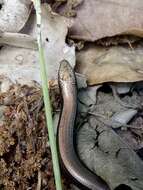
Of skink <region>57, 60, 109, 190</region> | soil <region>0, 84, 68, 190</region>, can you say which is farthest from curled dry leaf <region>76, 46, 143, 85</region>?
soil <region>0, 84, 68, 190</region>

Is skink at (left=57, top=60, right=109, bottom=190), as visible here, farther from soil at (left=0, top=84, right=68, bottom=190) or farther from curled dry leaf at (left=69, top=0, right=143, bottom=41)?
curled dry leaf at (left=69, top=0, right=143, bottom=41)

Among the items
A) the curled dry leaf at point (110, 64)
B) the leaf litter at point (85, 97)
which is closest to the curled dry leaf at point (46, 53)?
the leaf litter at point (85, 97)

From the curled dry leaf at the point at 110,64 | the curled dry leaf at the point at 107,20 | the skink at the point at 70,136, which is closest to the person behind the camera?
the skink at the point at 70,136

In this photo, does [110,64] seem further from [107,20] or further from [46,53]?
[46,53]

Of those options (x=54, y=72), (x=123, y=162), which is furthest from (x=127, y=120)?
(x=54, y=72)

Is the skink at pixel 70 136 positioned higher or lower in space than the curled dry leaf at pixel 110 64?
lower

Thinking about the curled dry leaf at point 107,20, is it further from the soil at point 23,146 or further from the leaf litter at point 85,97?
the soil at point 23,146

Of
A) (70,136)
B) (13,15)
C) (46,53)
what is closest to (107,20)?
(46,53)
